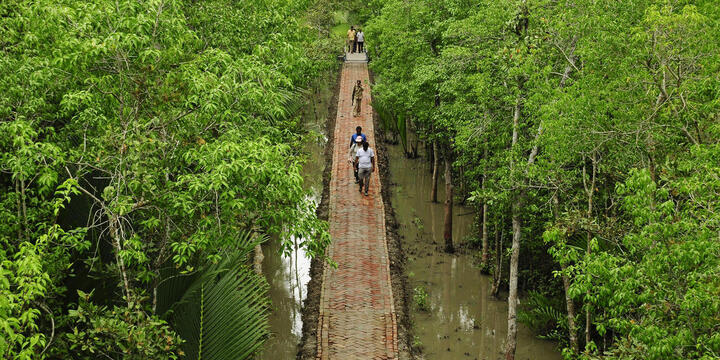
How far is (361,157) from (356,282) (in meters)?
4.47

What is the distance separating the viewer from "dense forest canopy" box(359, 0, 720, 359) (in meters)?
5.83

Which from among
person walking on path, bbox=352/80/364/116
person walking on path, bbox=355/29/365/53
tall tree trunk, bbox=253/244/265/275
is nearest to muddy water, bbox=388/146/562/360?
tall tree trunk, bbox=253/244/265/275

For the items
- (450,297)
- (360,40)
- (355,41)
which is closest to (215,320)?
(450,297)

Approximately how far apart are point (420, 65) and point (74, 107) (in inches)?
378

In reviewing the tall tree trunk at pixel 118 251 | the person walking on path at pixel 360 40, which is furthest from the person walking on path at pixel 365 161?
the person walking on path at pixel 360 40

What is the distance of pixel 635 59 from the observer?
7.58 metres

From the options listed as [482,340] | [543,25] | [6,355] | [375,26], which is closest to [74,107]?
[6,355]

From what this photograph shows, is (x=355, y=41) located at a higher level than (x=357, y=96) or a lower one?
higher

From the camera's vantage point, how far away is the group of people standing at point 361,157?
1644 centimetres

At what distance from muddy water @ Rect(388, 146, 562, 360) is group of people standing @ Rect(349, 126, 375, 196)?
6.58 ft

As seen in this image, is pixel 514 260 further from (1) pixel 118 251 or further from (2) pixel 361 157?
(1) pixel 118 251

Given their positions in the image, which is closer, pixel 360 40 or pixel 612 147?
pixel 612 147

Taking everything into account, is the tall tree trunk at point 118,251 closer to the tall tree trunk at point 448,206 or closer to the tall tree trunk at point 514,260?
the tall tree trunk at point 514,260

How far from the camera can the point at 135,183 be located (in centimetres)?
629
